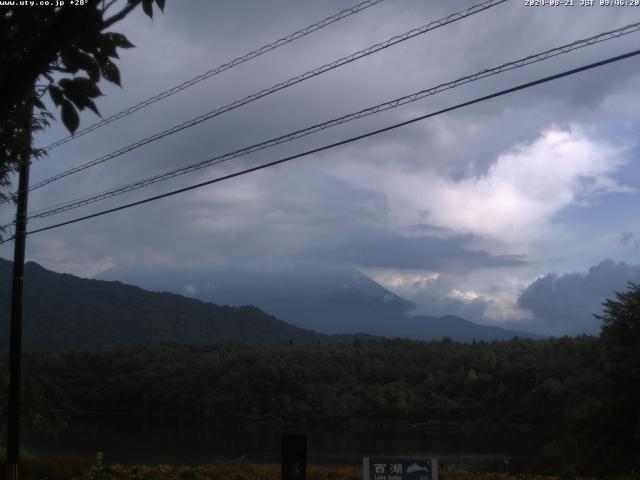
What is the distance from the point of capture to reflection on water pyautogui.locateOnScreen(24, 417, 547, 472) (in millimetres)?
29516

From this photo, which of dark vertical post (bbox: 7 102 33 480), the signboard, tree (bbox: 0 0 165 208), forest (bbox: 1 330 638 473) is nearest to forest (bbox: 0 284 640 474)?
forest (bbox: 1 330 638 473)

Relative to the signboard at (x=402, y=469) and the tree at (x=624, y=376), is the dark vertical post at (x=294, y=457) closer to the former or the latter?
the signboard at (x=402, y=469)

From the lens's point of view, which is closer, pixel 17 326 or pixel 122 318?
pixel 17 326

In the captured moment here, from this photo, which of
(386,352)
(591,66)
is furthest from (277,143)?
(386,352)

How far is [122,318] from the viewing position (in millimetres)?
153500

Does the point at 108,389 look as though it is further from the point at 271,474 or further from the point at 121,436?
the point at 271,474

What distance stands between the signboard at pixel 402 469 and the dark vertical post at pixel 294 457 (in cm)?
244

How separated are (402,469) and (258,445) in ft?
99.5

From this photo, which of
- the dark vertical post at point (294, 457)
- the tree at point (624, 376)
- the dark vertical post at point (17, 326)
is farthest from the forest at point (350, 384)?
the dark vertical post at point (294, 457)

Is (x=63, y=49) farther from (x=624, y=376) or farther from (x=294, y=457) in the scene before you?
(x=624, y=376)

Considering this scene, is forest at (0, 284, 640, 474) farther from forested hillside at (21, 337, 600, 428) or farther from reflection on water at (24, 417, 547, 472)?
reflection on water at (24, 417, 547, 472)

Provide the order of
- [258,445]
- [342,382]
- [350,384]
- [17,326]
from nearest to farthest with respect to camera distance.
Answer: [17,326] → [258,445] → [350,384] → [342,382]

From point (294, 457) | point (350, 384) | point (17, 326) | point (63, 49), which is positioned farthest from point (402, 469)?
point (350, 384)

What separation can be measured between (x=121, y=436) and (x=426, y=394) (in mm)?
22396
